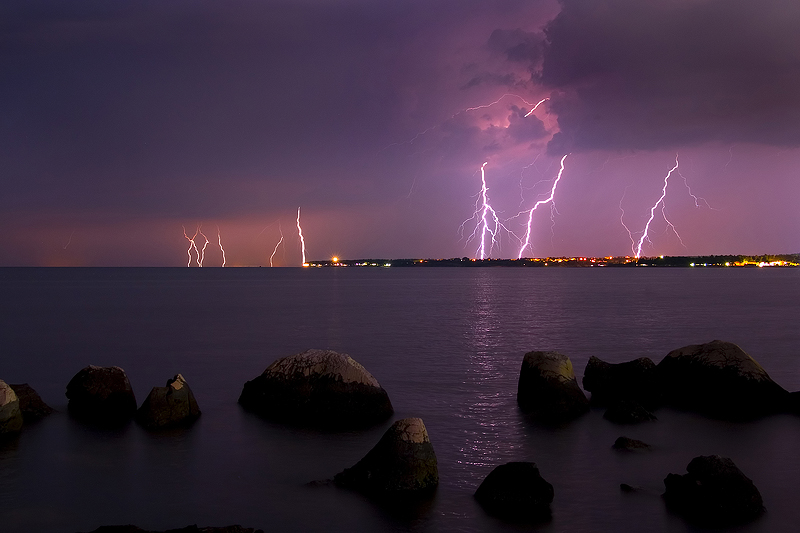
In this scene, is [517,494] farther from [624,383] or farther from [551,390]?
[624,383]

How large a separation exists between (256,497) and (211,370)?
14.2 metres

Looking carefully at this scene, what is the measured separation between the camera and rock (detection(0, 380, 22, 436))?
46.0 feet

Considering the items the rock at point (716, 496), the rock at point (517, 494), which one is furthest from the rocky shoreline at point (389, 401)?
the rock at point (517, 494)

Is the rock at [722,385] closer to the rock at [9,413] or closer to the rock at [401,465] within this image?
the rock at [401,465]

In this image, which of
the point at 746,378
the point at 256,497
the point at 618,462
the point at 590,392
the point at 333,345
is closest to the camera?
the point at 256,497

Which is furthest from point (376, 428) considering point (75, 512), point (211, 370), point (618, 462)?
point (211, 370)

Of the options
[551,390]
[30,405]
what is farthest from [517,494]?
[30,405]

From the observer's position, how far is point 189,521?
10.0 m

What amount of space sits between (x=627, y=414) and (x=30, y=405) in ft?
45.8

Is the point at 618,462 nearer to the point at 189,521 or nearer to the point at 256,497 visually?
the point at 256,497

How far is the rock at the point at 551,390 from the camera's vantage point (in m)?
16.2

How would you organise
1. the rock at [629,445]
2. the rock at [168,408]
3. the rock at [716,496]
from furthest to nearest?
the rock at [168,408], the rock at [629,445], the rock at [716,496]

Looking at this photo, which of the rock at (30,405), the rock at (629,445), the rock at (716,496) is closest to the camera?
the rock at (716,496)

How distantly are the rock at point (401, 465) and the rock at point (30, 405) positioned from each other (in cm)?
914
